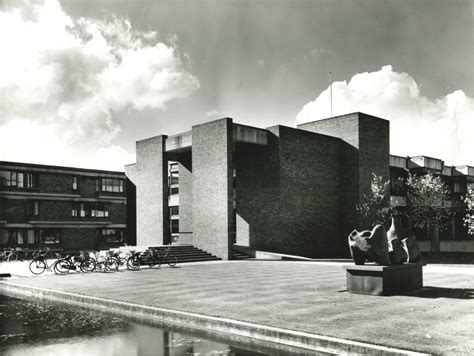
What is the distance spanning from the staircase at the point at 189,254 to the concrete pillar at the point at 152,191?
6113 millimetres

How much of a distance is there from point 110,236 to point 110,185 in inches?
228

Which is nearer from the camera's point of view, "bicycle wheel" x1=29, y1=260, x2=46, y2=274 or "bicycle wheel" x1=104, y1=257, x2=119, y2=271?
"bicycle wheel" x1=29, y1=260, x2=46, y2=274

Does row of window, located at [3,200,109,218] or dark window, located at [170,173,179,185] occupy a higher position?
dark window, located at [170,173,179,185]

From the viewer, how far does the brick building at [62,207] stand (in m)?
45.5

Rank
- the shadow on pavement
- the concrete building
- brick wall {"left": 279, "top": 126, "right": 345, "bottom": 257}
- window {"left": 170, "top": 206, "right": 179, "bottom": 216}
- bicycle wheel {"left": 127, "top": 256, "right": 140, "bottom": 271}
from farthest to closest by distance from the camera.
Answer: window {"left": 170, "top": 206, "right": 179, "bottom": 216} < brick wall {"left": 279, "top": 126, "right": 345, "bottom": 257} < the concrete building < bicycle wheel {"left": 127, "top": 256, "right": 140, "bottom": 271} < the shadow on pavement

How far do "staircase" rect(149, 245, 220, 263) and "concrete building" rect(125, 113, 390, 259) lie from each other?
0.54 meters

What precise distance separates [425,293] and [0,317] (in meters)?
10.5

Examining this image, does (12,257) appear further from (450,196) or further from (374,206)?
(450,196)

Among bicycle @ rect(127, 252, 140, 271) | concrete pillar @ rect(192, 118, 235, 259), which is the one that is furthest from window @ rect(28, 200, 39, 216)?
bicycle @ rect(127, 252, 140, 271)

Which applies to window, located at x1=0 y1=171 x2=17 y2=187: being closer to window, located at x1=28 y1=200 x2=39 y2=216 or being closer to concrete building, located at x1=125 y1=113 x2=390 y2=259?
window, located at x1=28 y1=200 x2=39 y2=216

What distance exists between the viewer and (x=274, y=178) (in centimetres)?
3309

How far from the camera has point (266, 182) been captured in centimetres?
3359

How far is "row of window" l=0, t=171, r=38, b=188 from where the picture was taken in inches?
1779

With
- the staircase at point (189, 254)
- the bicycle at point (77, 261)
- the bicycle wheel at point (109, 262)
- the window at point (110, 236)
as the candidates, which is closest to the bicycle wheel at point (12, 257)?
the staircase at point (189, 254)
